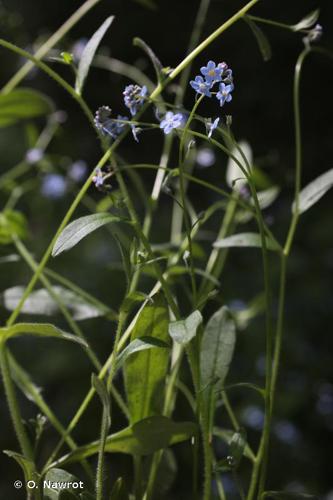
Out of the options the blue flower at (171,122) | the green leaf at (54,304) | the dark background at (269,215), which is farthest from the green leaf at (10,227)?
the dark background at (269,215)

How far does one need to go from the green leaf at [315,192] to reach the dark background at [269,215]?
83 cm

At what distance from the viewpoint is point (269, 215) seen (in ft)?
5.96

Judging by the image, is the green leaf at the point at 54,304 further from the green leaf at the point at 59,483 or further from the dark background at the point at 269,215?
the dark background at the point at 269,215

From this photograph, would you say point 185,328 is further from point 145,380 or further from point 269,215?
point 269,215

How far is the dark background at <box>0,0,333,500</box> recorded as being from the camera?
5.39ft

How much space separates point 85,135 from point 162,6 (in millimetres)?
384

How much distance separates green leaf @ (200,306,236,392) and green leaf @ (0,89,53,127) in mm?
324

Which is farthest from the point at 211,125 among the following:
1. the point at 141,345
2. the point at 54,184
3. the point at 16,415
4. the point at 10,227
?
the point at 54,184

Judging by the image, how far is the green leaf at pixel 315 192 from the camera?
2.44 feet

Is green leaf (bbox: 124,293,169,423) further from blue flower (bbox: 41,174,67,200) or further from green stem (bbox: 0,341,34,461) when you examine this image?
blue flower (bbox: 41,174,67,200)

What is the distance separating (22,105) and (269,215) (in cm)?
104

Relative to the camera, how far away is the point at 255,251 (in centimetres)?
196

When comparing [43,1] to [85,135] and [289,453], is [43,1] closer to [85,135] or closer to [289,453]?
[85,135]

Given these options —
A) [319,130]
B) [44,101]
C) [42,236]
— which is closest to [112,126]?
[44,101]
